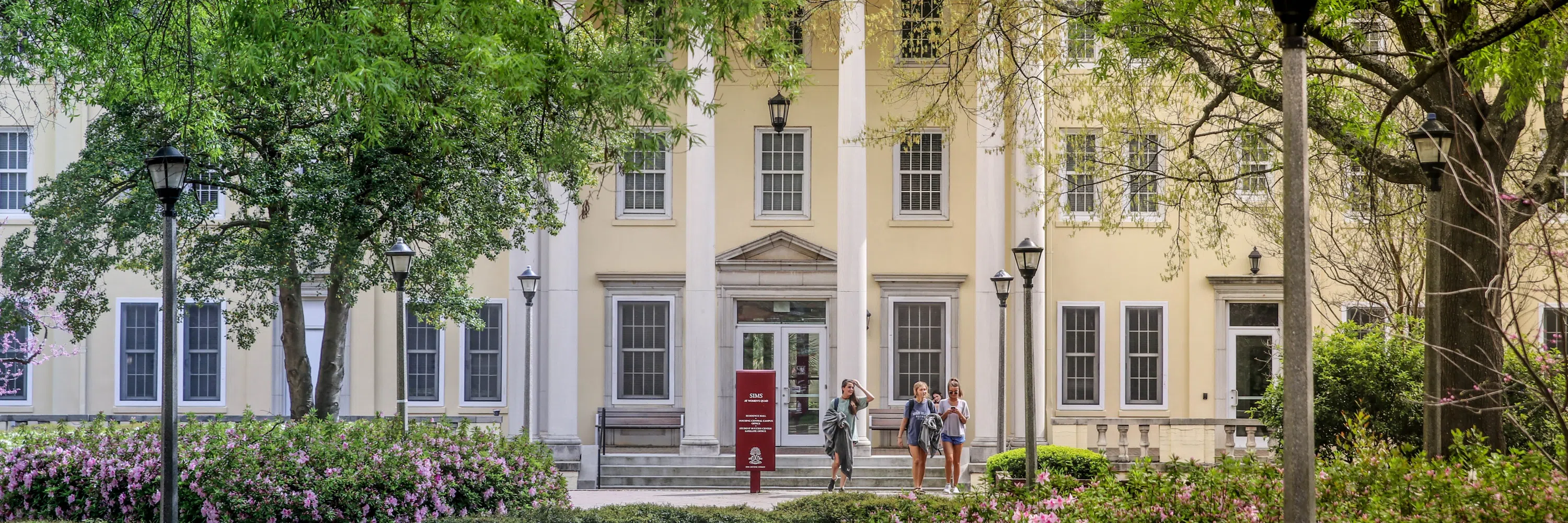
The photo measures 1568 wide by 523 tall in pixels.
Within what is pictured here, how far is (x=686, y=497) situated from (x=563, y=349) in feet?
13.7

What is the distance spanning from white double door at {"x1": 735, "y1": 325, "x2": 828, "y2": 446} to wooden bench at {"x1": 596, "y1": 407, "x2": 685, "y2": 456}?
4.70ft

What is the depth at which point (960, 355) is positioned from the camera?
22.2 metres

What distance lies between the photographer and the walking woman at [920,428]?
54.9ft

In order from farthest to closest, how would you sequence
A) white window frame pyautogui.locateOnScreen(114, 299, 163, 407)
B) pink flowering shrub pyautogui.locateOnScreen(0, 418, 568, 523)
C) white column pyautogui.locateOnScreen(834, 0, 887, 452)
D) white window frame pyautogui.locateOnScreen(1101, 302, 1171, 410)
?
white window frame pyautogui.locateOnScreen(114, 299, 163, 407), white window frame pyautogui.locateOnScreen(1101, 302, 1171, 410), white column pyautogui.locateOnScreen(834, 0, 887, 452), pink flowering shrub pyautogui.locateOnScreen(0, 418, 568, 523)

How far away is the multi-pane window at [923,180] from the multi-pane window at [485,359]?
292 inches

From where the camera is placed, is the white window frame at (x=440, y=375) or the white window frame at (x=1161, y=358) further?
the white window frame at (x=440, y=375)

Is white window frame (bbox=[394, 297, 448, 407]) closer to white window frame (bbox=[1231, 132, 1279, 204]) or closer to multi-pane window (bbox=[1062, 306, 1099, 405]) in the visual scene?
multi-pane window (bbox=[1062, 306, 1099, 405])

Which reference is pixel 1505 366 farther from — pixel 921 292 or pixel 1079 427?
pixel 921 292

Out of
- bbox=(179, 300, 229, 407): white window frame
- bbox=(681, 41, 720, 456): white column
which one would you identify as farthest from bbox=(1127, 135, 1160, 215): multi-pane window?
bbox=(179, 300, 229, 407): white window frame

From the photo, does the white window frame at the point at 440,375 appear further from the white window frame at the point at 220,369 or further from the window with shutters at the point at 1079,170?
the window with shutters at the point at 1079,170

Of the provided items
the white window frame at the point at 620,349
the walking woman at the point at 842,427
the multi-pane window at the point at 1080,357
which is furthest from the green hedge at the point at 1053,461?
the white window frame at the point at 620,349

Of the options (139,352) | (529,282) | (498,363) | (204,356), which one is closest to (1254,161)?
(529,282)

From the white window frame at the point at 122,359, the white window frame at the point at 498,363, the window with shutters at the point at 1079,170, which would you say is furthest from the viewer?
the white window frame at the point at 498,363

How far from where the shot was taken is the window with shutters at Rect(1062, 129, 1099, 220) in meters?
14.6
